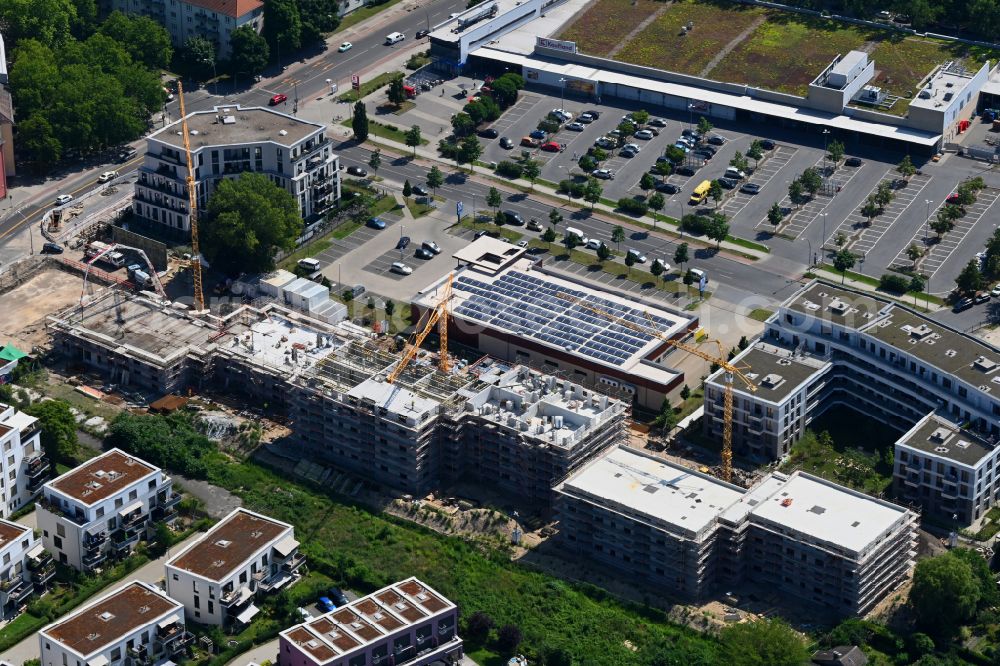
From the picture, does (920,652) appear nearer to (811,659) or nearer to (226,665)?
(811,659)

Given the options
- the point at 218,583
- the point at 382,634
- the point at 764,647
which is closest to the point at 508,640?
the point at 382,634

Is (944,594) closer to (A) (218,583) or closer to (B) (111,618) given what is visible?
(A) (218,583)

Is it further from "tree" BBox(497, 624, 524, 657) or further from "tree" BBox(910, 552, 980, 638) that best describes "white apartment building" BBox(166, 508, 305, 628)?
"tree" BBox(910, 552, 980, 638)

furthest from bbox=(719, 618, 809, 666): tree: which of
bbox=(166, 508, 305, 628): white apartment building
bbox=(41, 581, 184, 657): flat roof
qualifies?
bbox=(41, 581, 184, 657): flat roof

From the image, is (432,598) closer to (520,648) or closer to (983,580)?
(520,648)

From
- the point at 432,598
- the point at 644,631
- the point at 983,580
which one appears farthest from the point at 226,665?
the point at 983,580

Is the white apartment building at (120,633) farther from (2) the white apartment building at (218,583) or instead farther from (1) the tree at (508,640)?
(1) the tree at (508,640)
